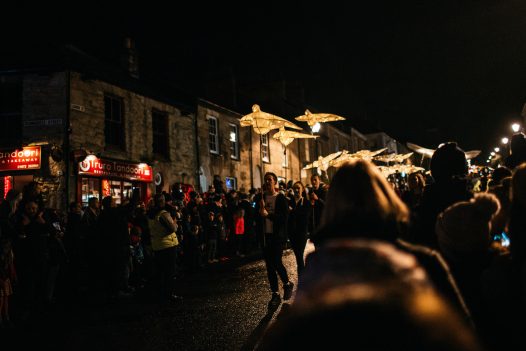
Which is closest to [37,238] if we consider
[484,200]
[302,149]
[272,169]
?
[484,200]

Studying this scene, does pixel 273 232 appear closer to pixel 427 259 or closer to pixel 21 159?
pixel 427 259

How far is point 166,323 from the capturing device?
6.27m

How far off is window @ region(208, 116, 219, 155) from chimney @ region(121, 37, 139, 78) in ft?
15.8

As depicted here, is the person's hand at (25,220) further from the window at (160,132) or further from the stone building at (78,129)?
the window at (160,132)

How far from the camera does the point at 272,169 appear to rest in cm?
2828

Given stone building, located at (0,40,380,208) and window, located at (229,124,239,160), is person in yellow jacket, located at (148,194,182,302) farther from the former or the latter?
window, located at (229,124,239,160)

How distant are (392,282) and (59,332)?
588cm

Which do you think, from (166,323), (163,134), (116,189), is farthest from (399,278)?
(163,134)

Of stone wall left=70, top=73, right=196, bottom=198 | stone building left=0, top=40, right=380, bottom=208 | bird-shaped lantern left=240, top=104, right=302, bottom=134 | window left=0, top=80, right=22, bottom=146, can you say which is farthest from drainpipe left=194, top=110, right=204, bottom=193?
bird-shaped lantern left=240, top=104, right=302, bottom=134

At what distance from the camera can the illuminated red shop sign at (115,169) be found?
15102 millimetres

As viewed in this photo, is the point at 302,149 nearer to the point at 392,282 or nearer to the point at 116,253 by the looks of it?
the point at 116,253

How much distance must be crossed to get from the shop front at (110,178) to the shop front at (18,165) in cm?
131

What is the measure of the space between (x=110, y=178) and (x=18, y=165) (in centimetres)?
302

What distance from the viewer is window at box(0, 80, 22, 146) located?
15.0 meters
